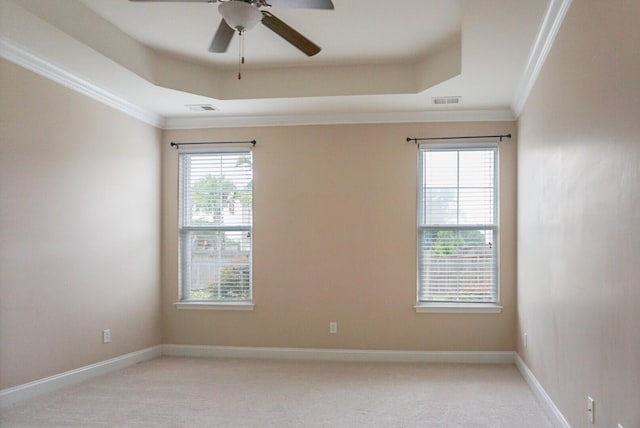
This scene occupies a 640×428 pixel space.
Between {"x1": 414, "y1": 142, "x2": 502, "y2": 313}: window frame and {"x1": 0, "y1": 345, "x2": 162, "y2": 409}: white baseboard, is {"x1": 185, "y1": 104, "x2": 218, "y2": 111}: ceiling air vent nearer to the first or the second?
{"x1": 414, "y1": 142, "x2": 502, "y2": 313}: window frame

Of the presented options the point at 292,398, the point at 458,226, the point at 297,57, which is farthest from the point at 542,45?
the point at 292,398

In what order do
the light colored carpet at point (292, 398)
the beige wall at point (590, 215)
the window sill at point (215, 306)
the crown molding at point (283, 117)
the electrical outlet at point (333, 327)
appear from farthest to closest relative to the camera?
the window sill at point (215, 306) → the electrical outlet at point (333, 327) → the crown molding at point (283, 117) → the light colored carpet at point (292, 398) → the beige wall at point (590, 215)

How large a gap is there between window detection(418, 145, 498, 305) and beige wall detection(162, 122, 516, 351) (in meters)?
0.12

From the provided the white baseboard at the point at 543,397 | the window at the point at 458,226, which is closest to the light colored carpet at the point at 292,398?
the white baseboard at the point at 543,397

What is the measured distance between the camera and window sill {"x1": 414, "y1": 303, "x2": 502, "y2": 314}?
5062mm

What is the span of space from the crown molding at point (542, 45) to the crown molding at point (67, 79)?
3545mm

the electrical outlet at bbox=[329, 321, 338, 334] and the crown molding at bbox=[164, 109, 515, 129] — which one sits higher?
the crown molding at bbox=[164, 109, 515, 129]

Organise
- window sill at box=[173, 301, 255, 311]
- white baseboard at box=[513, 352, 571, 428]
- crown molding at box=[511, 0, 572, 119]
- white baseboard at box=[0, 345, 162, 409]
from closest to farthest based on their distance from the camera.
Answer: crown molding at box=[511, 0, 572, 119]
white baseboard at box=[513, 352, 571, 428]
white baseboard at box=[0, 345, 162, 409]
window sill at box=[173, 301, 255, 311]

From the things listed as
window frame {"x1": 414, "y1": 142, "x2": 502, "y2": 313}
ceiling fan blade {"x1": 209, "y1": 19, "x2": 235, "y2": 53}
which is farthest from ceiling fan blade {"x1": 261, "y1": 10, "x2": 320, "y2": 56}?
window frame {"x1": 414, "y1": 142, "x2": 502, "y2": 313}

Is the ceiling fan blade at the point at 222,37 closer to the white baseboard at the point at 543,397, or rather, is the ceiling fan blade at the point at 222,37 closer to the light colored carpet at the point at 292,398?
the light colored carpet at the point at 292,398

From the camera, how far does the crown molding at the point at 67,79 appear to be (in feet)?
11.6

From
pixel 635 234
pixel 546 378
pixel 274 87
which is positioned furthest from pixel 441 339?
pixel 635 234

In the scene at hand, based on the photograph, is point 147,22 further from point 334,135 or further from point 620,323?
point 620,323

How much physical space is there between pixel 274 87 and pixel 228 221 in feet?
5.28
